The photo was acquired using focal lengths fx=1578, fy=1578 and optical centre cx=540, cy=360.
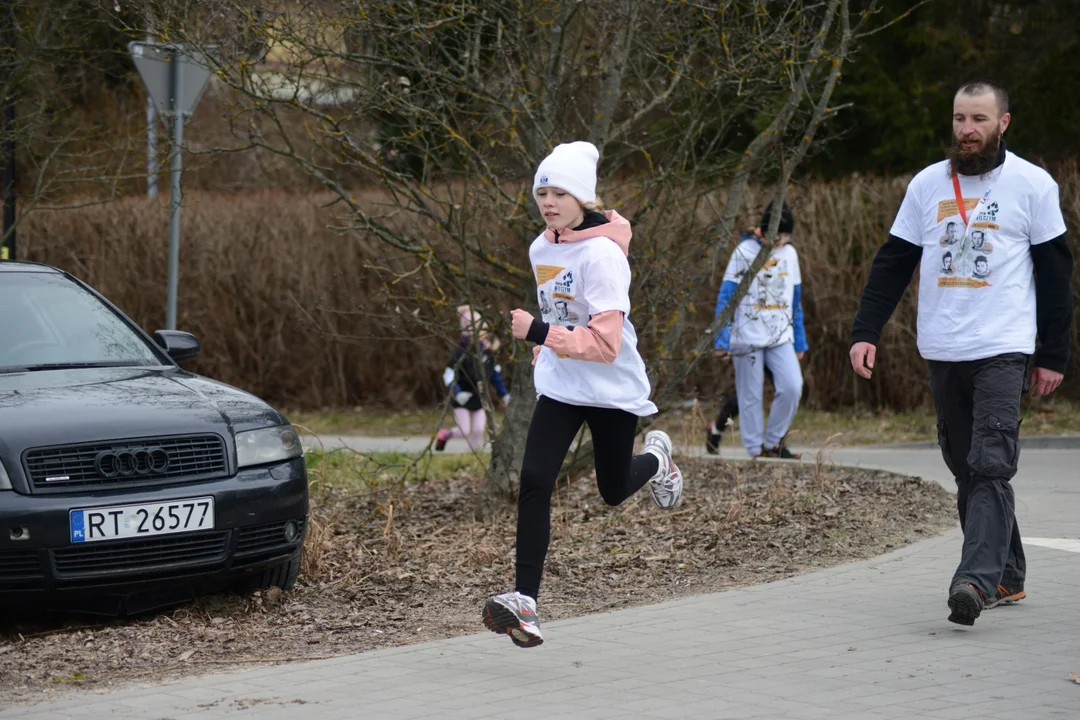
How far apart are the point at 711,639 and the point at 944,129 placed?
20874 millimetres

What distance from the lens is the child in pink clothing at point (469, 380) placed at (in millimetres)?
8961

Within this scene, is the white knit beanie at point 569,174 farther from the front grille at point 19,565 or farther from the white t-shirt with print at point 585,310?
the front grille at point 19,565

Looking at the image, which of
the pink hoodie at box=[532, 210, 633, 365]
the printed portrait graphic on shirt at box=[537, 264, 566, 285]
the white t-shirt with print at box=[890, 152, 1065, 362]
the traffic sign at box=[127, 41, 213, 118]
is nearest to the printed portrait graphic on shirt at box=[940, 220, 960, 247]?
the white t-shirt with print at box=[890, 152, 1065, 362]

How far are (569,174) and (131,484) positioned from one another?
2166mm

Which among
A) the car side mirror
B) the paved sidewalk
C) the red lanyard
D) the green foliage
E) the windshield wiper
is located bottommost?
the paved sidewalk

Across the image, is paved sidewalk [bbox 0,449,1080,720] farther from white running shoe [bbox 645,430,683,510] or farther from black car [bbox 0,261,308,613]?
black car [bbox 0,261,308,613]

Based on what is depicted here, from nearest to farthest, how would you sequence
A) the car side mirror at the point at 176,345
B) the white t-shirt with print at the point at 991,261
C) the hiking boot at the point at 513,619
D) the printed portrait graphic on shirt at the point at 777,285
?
the hiking boot at the point at 513,619 → the white t-shirt with print at the point at 991,261 → the car side mirror at the point at 176,345 → the printed portrait graphic on shirt at the point at 777,285

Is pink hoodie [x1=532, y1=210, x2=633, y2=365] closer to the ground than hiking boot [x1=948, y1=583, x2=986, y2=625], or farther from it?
farther from it

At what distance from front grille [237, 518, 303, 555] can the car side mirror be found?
1412 millimetres

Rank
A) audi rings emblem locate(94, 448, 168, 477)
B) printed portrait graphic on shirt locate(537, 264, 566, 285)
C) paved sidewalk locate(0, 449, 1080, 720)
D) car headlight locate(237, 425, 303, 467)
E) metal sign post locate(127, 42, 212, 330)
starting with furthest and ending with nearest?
metal sign post locate(127, 42, 212, 330)
car headlight locate(237, 425, 303, 467)
audi rings emblem locate(94, 448, 168, 477)
printed portrait graphic on shirt locate(537, 264, 566, 285)
paved sidewalk locate(0, 449, 1080, 720)

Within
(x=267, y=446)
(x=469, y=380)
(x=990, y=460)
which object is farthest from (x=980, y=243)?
(x=469, y=380)

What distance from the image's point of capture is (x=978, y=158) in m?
5.85

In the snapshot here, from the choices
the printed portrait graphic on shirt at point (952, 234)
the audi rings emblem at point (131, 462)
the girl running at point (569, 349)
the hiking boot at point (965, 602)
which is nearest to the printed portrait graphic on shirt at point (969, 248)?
the printed portrait graphic on shirt at point (952, 234)

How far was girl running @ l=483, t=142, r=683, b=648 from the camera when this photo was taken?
5449mm
